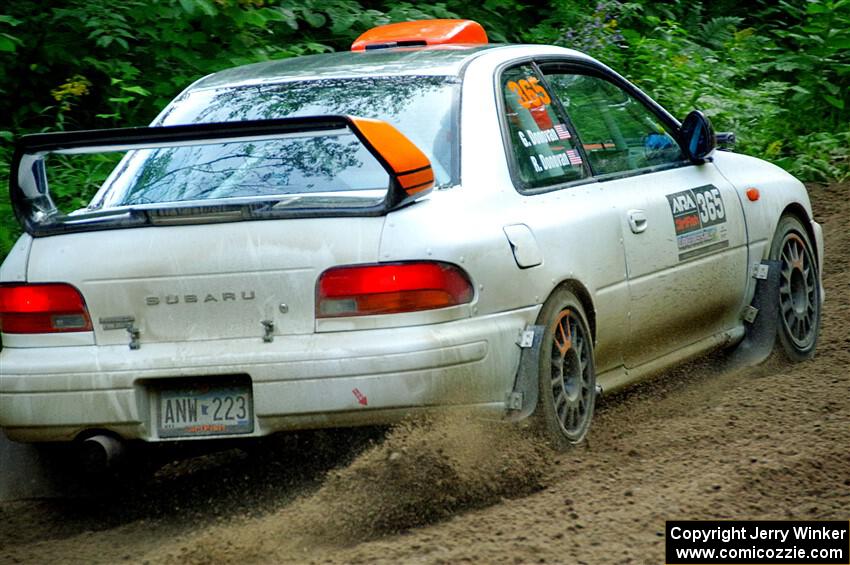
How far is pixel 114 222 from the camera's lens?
4.77m

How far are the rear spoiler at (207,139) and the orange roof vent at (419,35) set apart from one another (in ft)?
5.79

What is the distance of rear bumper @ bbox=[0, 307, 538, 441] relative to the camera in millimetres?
4496

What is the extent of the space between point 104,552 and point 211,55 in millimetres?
5051

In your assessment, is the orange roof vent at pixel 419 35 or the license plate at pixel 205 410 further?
the orange roof vent at pixel 419 35

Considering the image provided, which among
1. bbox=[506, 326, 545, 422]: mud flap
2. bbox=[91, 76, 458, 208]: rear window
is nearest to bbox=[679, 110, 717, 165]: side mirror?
bbox=[91, 76, 458, 208]: rear window

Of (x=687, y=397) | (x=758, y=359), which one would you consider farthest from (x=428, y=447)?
(x=758, y=359)

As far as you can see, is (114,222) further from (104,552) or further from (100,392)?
(104,552)

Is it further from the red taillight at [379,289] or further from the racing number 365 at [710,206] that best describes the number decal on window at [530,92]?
the red taillight at [379,289]

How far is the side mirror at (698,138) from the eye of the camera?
255 inches

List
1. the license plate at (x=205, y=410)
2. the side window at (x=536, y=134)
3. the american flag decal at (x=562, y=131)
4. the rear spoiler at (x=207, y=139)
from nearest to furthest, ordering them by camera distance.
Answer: the rear spoiler at (x=207, y=139), the license plate at (x=205, y=410), the side window at (x=536, y=134), the american flag decal at (x=562, y=131)

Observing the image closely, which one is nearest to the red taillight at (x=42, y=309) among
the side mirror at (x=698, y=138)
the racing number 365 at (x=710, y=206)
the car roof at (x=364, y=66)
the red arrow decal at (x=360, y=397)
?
the red arrow decal at (x=360, y=397)

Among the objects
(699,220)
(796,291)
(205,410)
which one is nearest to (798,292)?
(796,291)

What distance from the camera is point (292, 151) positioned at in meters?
5.07

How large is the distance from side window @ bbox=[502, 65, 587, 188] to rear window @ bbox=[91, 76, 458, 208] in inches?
11.5
